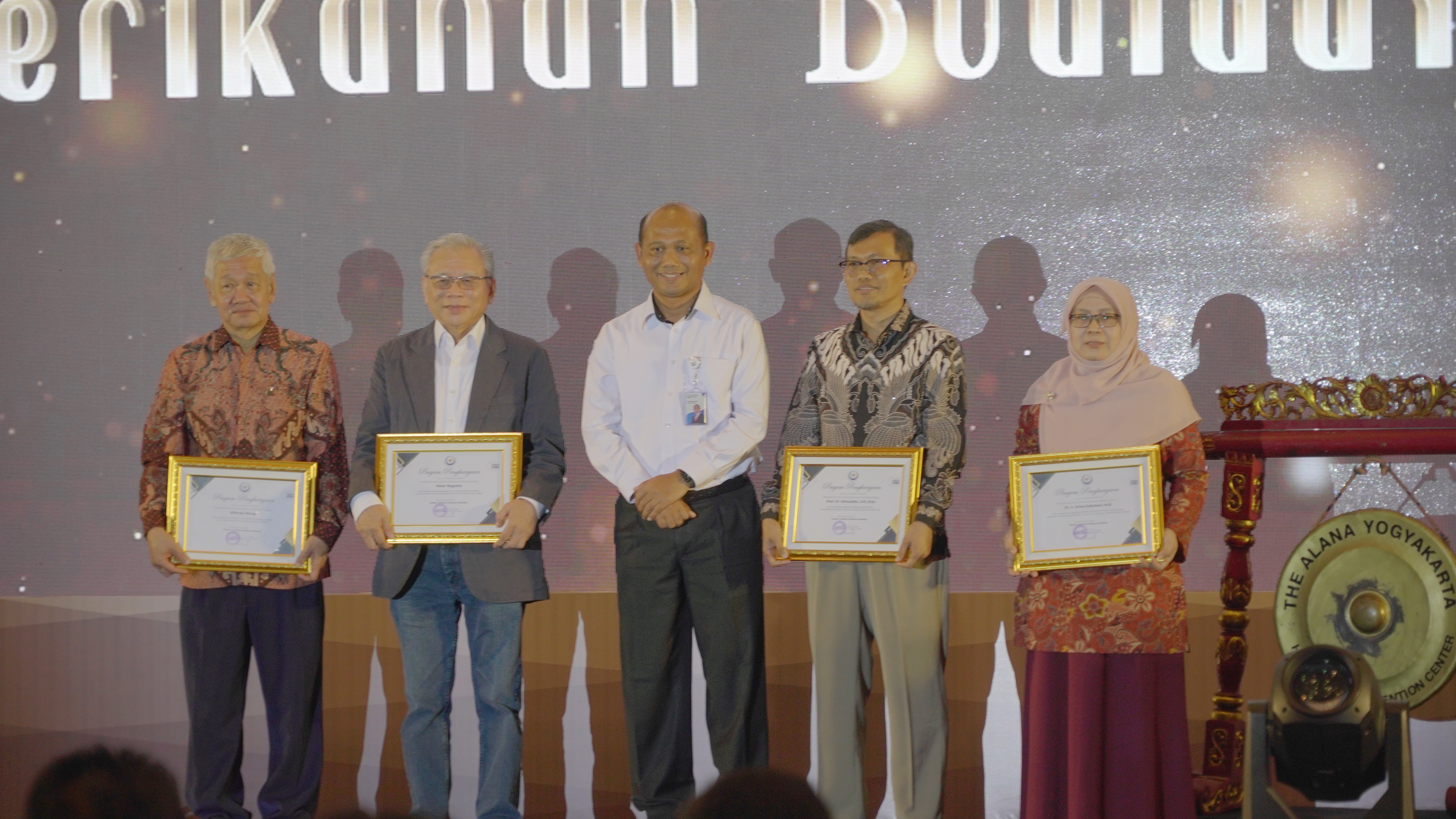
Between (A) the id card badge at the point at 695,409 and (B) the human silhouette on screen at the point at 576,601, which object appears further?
(B) the human silhouette on screen at the point at 576,601

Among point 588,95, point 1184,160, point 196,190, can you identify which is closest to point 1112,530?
point 1184,160

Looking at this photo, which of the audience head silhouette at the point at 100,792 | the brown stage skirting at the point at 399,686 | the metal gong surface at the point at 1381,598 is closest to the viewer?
the audience head silhouette at the point at 100,792

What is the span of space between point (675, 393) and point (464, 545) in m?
0.72

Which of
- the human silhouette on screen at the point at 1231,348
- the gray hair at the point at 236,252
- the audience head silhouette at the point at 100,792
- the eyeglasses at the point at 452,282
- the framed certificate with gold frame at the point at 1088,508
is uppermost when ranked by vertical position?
the gray hair at the point at 236,252

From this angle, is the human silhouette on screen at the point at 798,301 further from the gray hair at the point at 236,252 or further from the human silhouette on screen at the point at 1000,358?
the gray hair at the point at 236,252

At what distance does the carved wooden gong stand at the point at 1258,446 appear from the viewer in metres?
3.72

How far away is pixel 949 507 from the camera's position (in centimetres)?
424

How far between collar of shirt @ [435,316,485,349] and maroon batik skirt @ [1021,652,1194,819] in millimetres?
1810

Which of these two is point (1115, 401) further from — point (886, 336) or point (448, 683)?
point (448, 683)

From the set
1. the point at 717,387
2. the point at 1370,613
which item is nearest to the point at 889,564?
the point at 717,387

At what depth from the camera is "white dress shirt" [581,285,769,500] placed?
3.53 metres

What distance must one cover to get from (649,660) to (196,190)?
2.34 metres

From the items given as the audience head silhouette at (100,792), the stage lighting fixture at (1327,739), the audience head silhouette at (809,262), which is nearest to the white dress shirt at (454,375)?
the audience head silhouette at (809,262)

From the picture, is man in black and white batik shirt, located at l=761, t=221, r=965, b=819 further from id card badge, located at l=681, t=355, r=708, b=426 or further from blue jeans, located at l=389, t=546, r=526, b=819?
blue jeans, located at l=389, t=546, r=526, b=819
